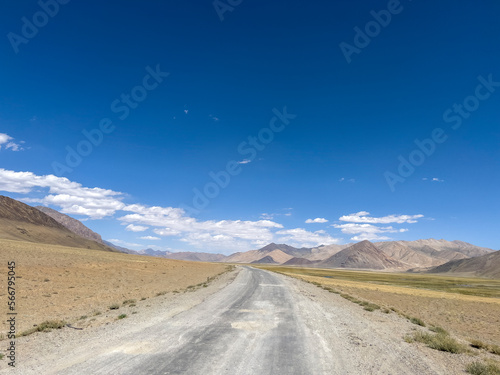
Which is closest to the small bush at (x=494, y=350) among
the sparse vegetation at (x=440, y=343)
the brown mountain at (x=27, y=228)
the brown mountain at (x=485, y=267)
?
the sparse vegetation at (x=440, y=343)

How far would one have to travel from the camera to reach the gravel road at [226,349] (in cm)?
738

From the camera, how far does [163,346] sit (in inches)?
356

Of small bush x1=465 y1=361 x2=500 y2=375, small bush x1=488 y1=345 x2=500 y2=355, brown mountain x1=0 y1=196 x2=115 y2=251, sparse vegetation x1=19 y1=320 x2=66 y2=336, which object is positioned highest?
brown mountain x1=0 y1=196 x2=115 y2=251

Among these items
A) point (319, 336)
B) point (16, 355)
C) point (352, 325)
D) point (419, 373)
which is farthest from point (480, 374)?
point (16, 355)

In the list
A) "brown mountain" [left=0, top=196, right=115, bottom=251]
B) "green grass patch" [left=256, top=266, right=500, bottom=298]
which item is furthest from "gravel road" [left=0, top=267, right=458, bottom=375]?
"brown mountain" [left=0, top=196, right=115, bottom=251]

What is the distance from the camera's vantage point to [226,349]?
8.90m

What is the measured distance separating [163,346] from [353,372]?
5.90 metres

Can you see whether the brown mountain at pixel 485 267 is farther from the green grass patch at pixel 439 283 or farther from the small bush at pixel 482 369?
the small bush at pixel 482 369

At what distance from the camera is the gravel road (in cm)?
738

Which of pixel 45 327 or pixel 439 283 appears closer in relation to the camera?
pixel 45 327

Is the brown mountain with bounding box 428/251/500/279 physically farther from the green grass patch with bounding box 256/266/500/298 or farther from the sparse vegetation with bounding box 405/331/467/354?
the sparse vegetation with bounding box 405/331/467/354

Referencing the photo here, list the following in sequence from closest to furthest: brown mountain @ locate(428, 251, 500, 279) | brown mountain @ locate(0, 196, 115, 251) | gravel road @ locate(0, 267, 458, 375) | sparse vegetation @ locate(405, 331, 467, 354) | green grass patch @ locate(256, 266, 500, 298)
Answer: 1. gravel road @ locate(0, 267, 458, 375)
2. sparse vegetation @ locate(405, 331, 467, 354)
3. green grass patch @ locate(256, 266, 500, 298)
4. brown mountain @ locate(0, 196, 115, 251)
5. brown mountain @ locate(428, 251, 500, 279)

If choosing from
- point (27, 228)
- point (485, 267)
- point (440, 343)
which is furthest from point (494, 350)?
point (485, 267)

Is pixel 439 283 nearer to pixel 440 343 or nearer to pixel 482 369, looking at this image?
pixel 440 343
